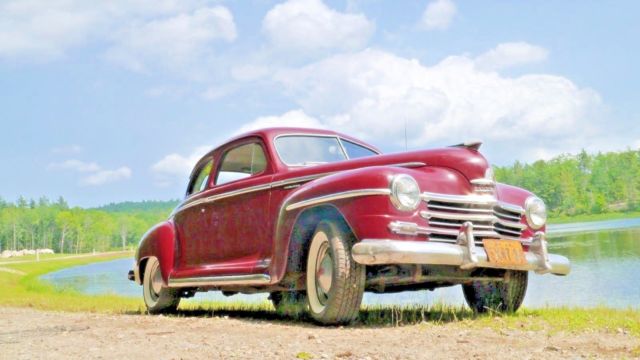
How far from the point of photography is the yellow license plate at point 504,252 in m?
6.13

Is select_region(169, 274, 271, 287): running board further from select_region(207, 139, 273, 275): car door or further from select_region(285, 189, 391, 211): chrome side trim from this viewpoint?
select_region(285, 189, 391, 211): chrome side trim

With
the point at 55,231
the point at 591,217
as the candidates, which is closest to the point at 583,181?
the point at 591,217

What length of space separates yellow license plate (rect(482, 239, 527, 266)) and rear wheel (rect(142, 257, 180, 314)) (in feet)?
16.4

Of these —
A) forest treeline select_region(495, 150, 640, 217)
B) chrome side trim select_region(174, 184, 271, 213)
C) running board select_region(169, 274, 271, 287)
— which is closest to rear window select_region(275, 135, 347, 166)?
chrome side trim select_region(174, 184, 271, 213)

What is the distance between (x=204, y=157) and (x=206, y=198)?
678mm

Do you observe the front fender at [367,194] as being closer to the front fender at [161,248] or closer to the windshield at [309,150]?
the windshield at [309,150]

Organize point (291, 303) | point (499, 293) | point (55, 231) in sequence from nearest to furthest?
point (499, 293)
point (291, 303)
point (55, 231)

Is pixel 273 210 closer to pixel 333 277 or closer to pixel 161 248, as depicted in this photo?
pixel 333 277

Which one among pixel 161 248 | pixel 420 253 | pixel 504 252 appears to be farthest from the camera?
pixel 161 248

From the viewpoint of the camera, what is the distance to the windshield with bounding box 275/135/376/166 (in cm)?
758

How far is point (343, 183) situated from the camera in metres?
6.16

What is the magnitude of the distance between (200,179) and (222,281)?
5.84 ft

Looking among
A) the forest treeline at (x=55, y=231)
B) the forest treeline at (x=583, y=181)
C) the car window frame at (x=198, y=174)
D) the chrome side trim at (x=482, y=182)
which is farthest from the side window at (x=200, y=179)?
the forest treeline at (x=55, y=231)

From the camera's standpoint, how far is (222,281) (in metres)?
7.92
